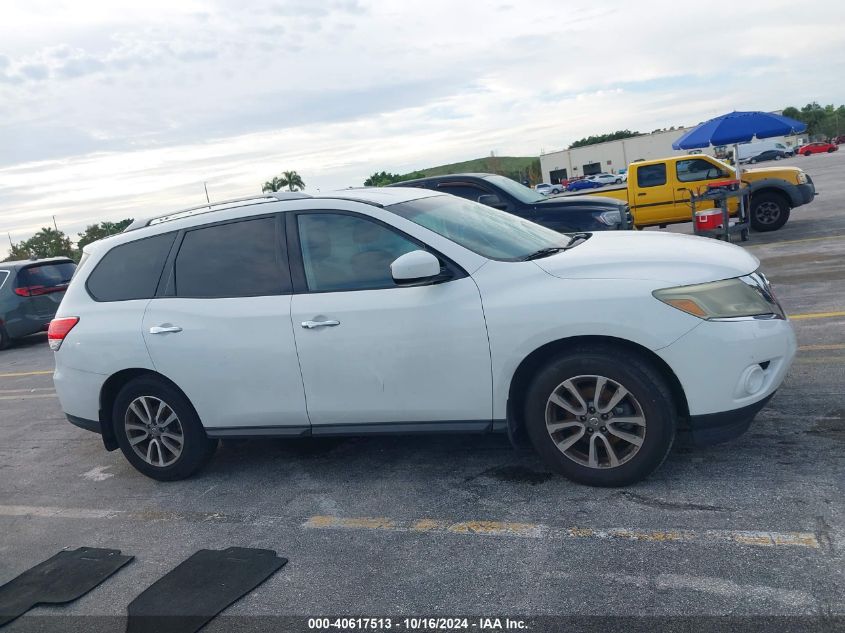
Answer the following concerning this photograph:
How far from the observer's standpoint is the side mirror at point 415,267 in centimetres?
414

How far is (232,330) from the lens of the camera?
15.9 ft

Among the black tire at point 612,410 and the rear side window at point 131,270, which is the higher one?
the rear side window at point 131,270

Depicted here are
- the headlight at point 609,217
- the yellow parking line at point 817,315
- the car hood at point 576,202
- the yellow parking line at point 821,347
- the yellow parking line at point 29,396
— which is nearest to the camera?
the yellow parking line at point 821,347

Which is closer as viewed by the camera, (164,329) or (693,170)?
(164,329)

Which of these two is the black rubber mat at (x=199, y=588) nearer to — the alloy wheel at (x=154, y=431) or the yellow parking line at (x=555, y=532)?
the yellow parking line at (x=555, y=532)

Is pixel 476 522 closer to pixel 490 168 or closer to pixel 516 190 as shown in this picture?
pixel 516 190

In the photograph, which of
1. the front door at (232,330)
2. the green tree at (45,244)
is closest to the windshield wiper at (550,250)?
the front door at (232,330)

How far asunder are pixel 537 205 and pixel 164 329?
7.07 metres

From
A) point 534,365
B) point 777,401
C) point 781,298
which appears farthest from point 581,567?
point 781,298

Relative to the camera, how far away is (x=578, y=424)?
13.5 feet

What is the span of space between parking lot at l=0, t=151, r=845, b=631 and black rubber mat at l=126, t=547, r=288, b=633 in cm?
10

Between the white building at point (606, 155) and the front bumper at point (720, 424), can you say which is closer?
the front bumper at point (720, 424)

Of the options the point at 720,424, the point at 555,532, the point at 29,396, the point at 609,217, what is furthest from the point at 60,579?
the point at 609,217

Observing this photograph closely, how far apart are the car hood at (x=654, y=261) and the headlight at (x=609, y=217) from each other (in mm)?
6010
